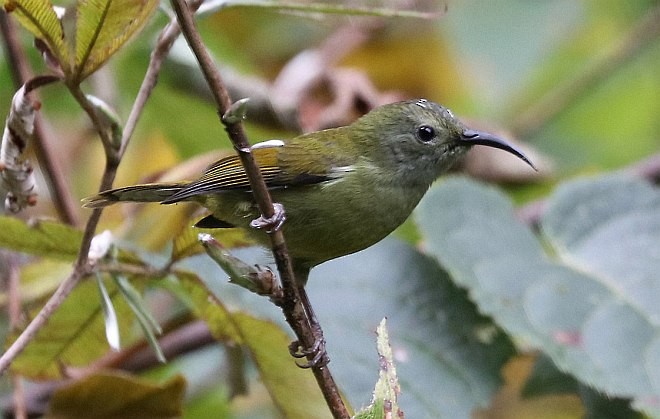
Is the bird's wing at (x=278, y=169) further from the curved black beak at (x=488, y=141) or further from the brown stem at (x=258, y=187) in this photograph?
the brown stem at (x=258, y=187)

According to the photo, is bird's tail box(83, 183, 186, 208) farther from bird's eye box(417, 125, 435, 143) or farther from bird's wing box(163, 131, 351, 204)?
bird's eye box(417, 125, 435, 143)

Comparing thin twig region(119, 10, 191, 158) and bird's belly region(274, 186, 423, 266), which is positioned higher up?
thin twig region(119, 10, 191, 158)

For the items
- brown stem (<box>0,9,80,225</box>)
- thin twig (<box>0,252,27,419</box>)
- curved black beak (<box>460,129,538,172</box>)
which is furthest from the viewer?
brown stem (<box>0,9,80,225</box>)

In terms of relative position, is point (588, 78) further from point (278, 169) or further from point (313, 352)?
point (313, 352)

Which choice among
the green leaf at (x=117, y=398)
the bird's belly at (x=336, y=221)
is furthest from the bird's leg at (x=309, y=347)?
the green leaf at (x=117, y=398)

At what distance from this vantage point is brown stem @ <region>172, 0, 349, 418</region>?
53.7 inches

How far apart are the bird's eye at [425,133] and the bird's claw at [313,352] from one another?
0.76m

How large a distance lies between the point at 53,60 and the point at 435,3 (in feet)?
10.7

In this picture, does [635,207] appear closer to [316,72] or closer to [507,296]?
[507,296]

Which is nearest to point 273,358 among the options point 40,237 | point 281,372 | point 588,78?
point 281,372

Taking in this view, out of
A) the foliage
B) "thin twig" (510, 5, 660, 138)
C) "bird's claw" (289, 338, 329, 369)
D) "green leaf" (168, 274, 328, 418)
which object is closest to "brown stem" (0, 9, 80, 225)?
the foliage

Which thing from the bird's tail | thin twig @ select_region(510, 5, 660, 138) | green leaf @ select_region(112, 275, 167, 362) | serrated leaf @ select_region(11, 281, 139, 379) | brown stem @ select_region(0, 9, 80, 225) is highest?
thin twig @ select_region(510, 5, 660, 138)

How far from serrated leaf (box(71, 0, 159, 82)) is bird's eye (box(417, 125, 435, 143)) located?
1090mm

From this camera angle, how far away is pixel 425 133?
8.68 feet
